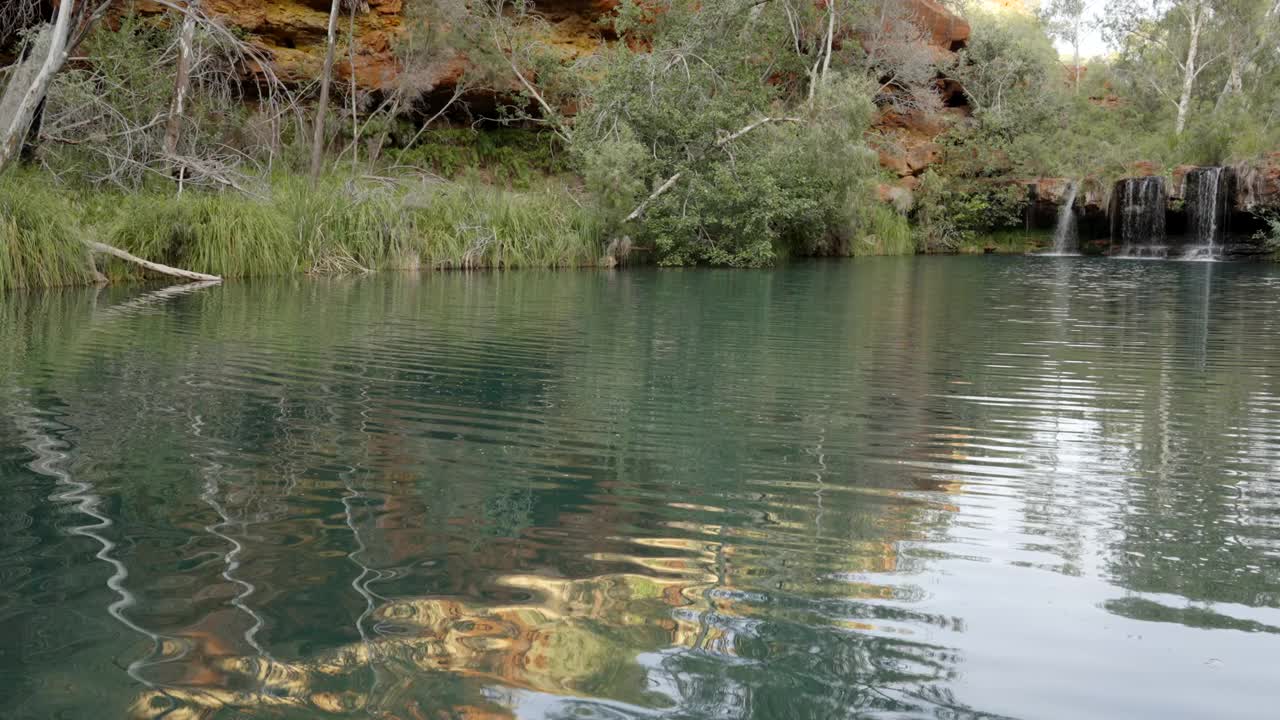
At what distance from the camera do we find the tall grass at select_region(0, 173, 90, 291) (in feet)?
46.3

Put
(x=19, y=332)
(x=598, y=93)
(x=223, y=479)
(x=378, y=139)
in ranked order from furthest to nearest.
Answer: (x=378, y=139) → (x=598, y=93) → (x=19, y=332) → (x=223, y=479)

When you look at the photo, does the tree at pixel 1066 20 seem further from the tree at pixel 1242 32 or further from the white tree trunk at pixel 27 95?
the white tree trunk at pixel 27 95

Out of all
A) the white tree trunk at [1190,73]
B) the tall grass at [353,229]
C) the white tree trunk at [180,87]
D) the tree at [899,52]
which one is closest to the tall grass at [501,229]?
the tall grass at [353,229]

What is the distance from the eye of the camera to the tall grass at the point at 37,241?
1411 cm

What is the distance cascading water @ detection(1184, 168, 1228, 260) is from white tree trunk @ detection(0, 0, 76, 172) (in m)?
28.0

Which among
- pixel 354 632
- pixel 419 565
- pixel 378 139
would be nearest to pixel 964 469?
pixel 419 565

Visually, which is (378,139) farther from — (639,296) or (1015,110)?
(1015,110)

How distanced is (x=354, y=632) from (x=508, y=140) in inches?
1176

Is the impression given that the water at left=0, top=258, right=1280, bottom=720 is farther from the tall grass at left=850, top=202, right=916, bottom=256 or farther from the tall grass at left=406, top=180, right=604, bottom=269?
the tall grass at left=850, top=202, right=916, bottom=256

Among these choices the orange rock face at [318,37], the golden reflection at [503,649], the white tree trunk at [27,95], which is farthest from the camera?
the orange rock face at [318,37]

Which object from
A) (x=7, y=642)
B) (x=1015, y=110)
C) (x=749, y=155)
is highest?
(x=1015, y=110)

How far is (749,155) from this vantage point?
943 inches

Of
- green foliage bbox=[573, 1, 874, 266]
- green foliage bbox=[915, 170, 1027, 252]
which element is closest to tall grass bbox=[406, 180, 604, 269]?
green foliage bbox=[573, 1, 874, 266]

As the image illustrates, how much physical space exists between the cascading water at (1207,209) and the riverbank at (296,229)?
16886mm
